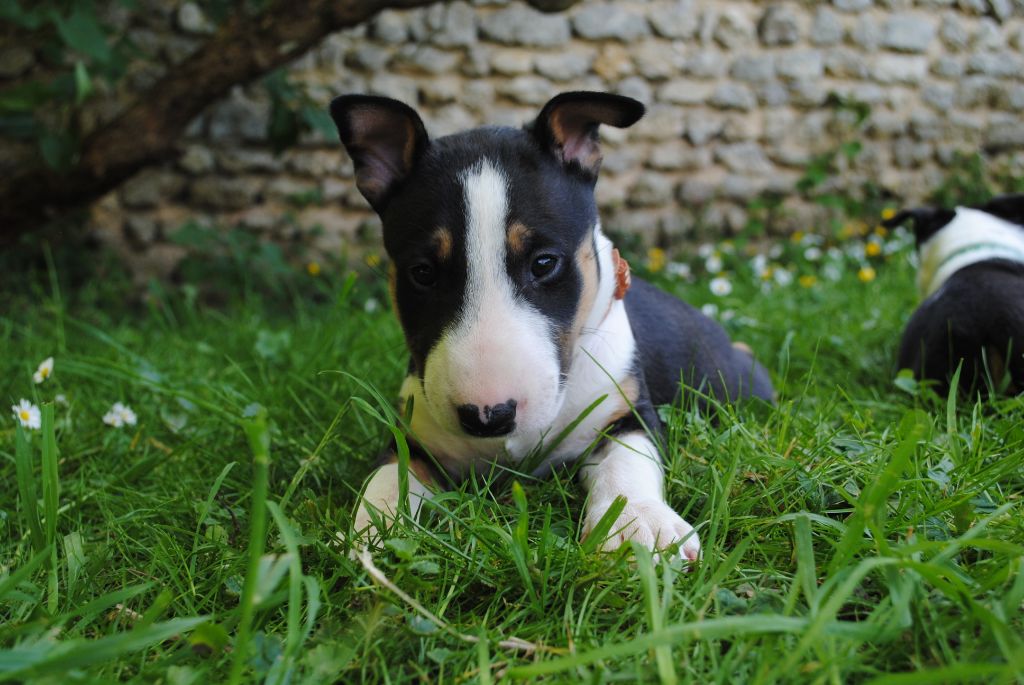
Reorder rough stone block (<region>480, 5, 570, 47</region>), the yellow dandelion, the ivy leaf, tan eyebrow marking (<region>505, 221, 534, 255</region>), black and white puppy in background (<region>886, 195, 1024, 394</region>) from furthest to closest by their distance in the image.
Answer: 1. rough stone block (<region>480, 5, 570, 47</region>)
2. the yellow dandelion
3. the ivy leaf
4. black and white puppy in background (<region>886, 195, 1024, 394</region>)
5. tan eyebrow marking (<region>505, 221, 534, 255</region>)

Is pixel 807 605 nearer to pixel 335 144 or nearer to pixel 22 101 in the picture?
pixel 22 101

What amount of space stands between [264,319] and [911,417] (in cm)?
390

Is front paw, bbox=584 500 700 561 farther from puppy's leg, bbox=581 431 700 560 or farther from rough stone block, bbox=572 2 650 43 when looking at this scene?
rough stone block, bbox=572 2 650 43

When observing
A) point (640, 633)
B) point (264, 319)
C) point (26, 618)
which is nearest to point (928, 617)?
point (640, 633)

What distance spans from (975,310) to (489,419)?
207 centimetres

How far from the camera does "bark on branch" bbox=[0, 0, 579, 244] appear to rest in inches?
177

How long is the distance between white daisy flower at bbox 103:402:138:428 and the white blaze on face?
1.21 m

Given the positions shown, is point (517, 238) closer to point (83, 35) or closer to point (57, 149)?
point (83, 35)

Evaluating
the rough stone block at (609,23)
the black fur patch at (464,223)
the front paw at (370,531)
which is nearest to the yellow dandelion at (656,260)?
the rough stone block at (609,23)

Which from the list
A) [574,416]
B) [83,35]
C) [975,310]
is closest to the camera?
[574,416]

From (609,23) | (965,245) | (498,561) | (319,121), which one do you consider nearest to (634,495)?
(498,561)

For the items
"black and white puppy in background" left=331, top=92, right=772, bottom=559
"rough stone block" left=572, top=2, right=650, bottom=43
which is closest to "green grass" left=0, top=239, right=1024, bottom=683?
"black and white puppy in background" left=331, top=92, right=772, bottom=559

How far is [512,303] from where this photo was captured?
1919mm

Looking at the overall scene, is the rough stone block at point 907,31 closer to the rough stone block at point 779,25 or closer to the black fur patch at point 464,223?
the rough stone block at point 779,25
